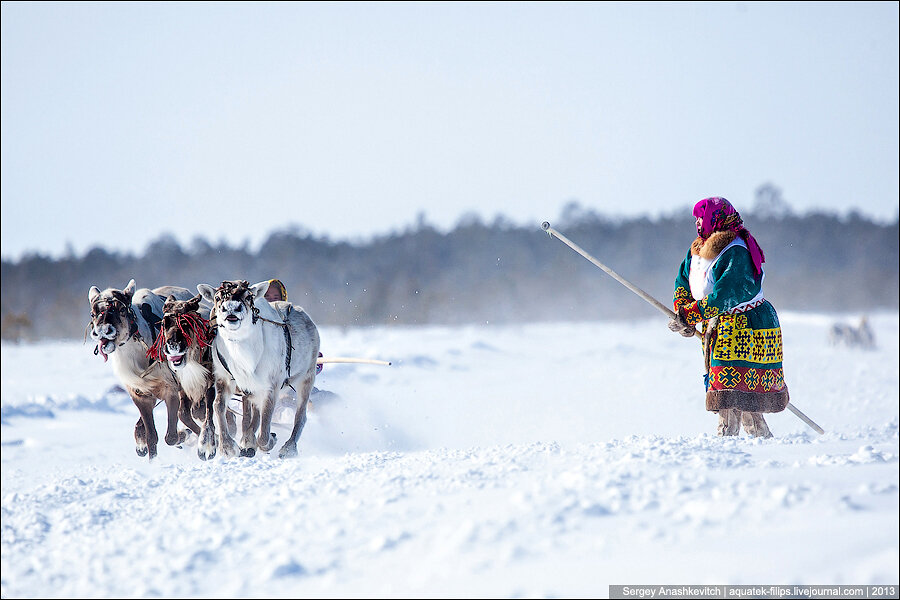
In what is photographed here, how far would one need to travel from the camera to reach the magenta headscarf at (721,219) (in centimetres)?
575

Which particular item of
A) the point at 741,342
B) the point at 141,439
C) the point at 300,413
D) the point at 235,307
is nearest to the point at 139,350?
the point at 141,439

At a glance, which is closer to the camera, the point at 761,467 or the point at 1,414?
the point at 761,467

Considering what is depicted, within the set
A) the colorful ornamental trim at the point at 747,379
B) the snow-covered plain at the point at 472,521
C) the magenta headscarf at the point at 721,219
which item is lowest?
the snow-covered plain at the point at 472,521

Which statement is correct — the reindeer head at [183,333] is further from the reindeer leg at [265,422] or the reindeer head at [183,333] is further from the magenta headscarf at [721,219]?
the magenta headscarf at [721,219]

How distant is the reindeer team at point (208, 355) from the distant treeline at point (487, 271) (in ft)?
53.6

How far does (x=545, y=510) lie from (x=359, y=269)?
103 feet

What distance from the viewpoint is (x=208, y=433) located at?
617 centimetres

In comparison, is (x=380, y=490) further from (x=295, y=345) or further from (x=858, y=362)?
(x=858, y=362)

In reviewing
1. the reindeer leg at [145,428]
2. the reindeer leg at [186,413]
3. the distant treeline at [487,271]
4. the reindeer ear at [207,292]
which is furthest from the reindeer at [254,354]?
the distant treeline at [487,271]

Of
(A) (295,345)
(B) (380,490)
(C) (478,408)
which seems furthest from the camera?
(C) (478,408)

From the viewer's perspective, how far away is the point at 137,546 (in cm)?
377

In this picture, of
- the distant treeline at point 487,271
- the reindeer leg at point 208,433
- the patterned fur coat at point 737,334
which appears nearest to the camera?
the patterned fur coat at point 737,334

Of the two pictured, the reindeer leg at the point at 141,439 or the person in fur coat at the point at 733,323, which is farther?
the reindeer leg at the point at 141,439

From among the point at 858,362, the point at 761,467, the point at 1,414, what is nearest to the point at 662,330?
the point at 858,362
